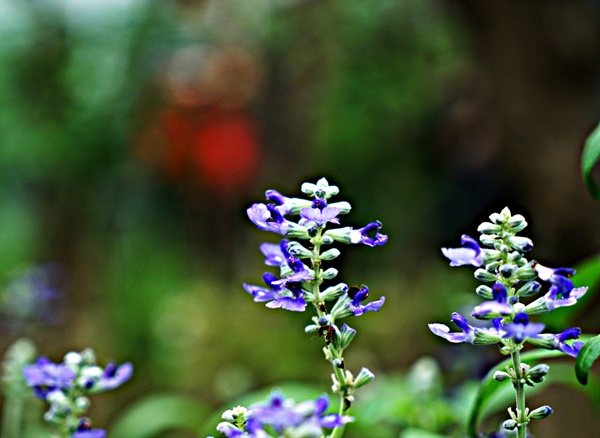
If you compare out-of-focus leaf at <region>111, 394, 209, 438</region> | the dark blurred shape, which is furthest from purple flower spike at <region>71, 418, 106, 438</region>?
the dark blurred shape

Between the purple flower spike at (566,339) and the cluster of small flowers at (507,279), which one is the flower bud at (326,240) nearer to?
the cluster of small flowers at (507,279)

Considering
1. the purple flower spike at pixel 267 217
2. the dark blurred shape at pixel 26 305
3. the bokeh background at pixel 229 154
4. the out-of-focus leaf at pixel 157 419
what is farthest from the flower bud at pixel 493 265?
the bokeh background at pixel 229 154

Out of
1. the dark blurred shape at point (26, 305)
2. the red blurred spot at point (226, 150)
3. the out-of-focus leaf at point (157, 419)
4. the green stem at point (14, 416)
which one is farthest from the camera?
the red blurred spot at point (226, 150)

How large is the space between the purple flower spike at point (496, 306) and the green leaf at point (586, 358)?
0.12m

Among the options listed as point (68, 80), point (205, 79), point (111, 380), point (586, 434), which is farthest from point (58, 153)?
point (111, 380)

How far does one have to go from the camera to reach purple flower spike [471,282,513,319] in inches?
26.8

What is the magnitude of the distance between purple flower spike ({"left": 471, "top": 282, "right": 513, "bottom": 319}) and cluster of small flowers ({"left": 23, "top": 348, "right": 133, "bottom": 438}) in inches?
18.4

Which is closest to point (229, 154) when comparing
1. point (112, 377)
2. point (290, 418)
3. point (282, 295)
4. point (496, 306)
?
point (112, 377)

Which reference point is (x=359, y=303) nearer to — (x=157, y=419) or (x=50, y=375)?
(x=50, y=375)

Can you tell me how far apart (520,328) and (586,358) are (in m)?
0.19

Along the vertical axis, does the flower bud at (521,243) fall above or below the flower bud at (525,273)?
above

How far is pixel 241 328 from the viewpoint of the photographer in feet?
16.8

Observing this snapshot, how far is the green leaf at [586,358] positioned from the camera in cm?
82

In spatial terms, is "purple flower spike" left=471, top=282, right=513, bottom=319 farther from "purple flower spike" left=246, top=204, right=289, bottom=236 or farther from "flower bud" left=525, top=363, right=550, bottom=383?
"purple flower spike" left=246, top=204, right=289, bottom=236
